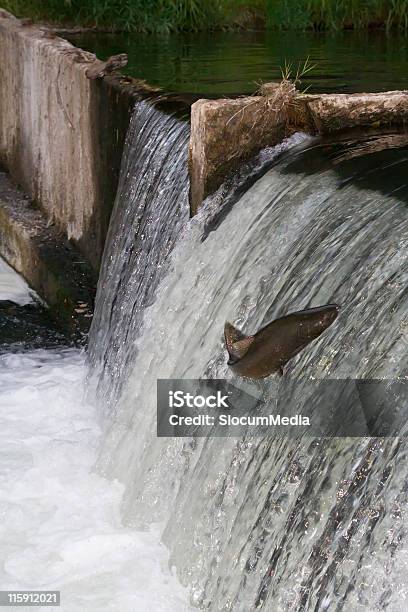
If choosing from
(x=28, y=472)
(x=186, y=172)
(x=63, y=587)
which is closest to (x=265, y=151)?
(x=186, y=172)

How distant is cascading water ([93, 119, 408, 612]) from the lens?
9.23 ft

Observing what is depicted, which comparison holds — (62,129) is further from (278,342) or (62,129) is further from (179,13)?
(179,13)

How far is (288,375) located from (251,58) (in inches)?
218

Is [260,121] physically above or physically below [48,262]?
above

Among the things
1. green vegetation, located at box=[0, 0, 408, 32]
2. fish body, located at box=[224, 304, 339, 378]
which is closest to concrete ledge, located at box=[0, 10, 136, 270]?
green vegetation, located at box=[0, 0, 408, 32]

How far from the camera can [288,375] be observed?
3432 mm

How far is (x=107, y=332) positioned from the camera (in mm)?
5520

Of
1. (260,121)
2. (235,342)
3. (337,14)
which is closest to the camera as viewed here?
(235,342)

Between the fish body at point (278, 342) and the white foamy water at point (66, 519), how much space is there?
2.43 feet

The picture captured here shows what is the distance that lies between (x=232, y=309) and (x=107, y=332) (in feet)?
5.33

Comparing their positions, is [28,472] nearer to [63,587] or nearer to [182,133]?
[63,587]

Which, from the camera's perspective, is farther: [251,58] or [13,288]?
[251,58]

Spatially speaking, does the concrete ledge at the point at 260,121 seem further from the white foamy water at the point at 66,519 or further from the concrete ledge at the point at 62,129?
the concrete ledge at the point at 62,129

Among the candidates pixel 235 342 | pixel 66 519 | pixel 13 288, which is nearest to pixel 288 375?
pixel 235 342
